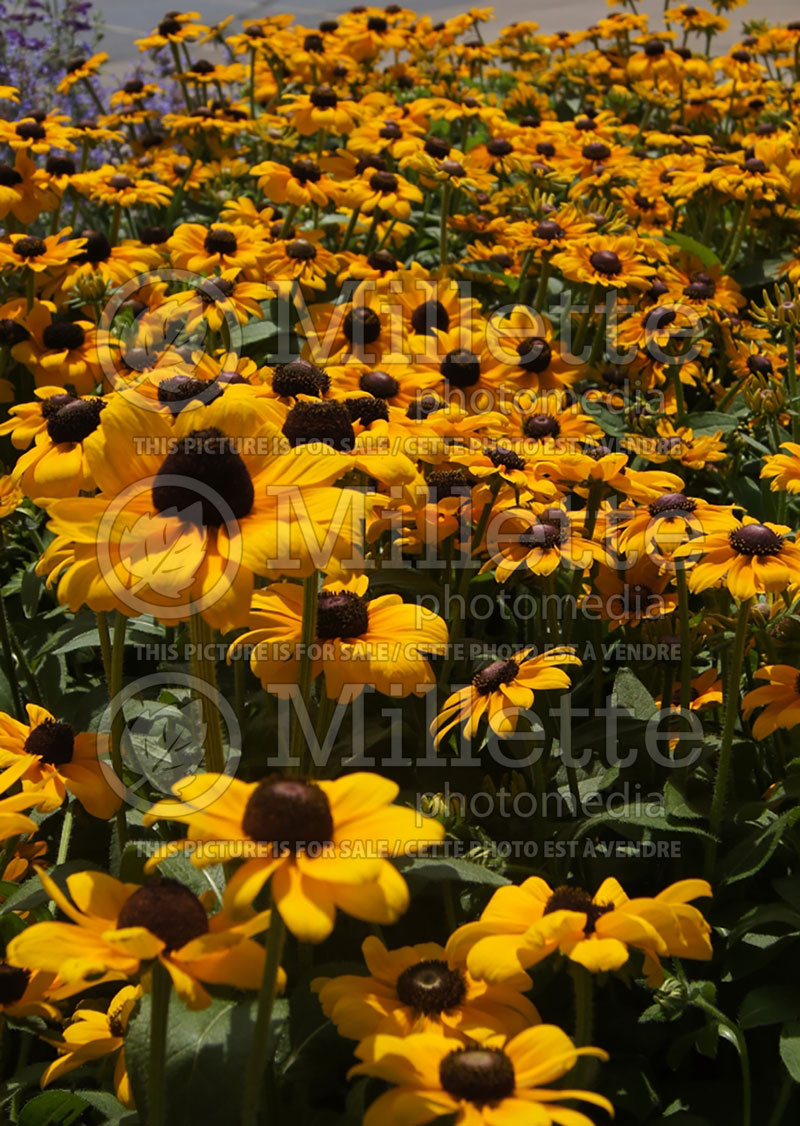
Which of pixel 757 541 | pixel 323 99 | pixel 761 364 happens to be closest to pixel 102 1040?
pixel 757 541

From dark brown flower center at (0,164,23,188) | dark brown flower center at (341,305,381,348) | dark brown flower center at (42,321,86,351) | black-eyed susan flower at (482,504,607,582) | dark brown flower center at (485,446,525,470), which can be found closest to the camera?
black-eyed susan flower at (482,504,607,582)

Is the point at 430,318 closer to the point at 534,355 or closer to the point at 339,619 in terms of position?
the point at 534,355

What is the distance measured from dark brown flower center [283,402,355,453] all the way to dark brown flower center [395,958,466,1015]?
0.55m

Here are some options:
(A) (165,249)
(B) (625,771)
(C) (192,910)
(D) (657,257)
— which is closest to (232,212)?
(A) (165,249)

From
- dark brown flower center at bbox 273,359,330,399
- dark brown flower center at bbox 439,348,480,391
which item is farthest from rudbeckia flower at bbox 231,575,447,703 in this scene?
dark brown flower center at bbox 439,348,480,391

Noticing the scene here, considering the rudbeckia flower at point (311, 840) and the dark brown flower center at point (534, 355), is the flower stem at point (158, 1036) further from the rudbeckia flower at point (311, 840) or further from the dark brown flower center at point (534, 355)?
the dark brown flower center at point (534, 355)

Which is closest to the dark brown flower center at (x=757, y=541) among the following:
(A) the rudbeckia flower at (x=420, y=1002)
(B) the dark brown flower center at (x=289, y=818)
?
(A) the rudbeckia flower at (x=420, y=1002)

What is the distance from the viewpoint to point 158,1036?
862 mm

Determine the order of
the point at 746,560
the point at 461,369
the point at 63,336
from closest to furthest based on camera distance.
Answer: the point at 746,560 → the point at 461,369 → the point at 63,336

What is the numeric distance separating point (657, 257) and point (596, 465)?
1285mm

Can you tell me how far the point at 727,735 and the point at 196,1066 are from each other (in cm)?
66

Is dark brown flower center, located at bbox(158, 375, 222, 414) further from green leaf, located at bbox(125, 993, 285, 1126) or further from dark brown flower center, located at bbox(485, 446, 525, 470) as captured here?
green leaf, located at bbox(125, 993, 285, 1126)

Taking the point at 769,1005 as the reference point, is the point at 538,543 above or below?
above

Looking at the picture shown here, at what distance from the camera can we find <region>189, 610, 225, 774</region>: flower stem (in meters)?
1.11
